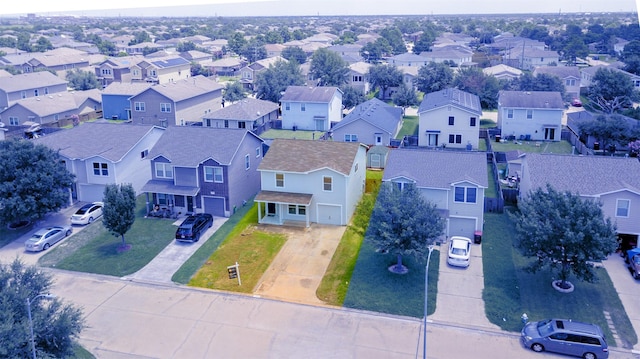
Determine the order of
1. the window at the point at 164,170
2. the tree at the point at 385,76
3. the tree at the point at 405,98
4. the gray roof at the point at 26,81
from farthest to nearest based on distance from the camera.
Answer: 1. the tree at the point at 385,76
2. the gray roof at the point at 26,81
3. the tree at the point at 405,98
4. the window at the point at 164,170

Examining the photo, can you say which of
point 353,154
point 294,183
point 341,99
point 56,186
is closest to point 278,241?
point 294,183

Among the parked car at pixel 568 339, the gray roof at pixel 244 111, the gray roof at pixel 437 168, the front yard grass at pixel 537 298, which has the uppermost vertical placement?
the gray roof at pixel 437 168

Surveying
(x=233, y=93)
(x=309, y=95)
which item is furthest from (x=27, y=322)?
(x=233, y=93)

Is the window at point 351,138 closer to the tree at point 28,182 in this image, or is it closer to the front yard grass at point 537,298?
the front yard grass at point 537,298

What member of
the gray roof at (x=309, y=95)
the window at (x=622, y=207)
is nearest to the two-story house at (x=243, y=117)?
the gray roof at (x=309, y=95)

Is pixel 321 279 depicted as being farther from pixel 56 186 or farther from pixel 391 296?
pixel 56 186
